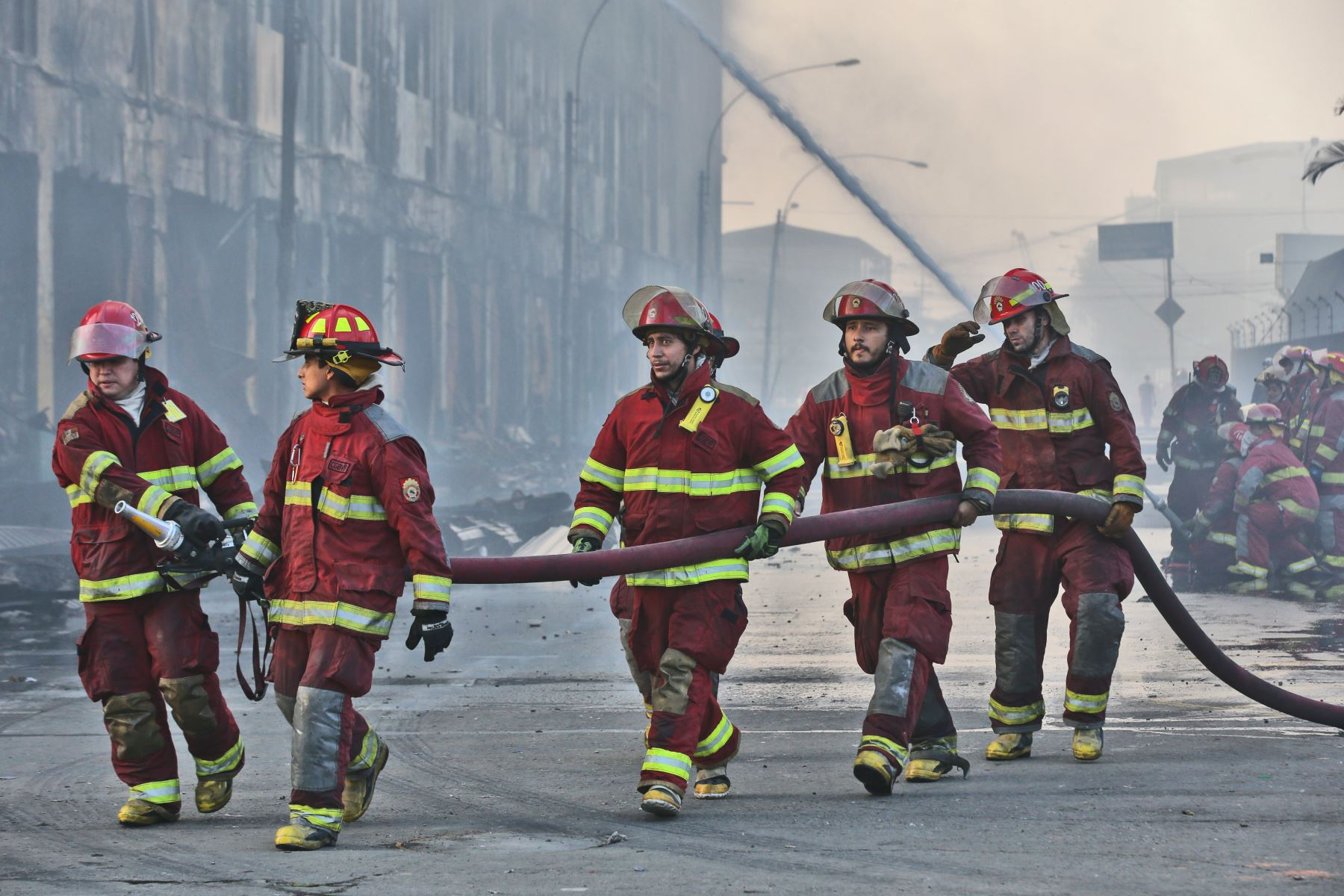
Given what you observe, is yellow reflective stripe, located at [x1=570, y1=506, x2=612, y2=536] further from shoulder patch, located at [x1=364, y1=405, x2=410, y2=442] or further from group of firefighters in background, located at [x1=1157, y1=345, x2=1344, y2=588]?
group of firefighters in background, located at [x1=1157, y1=345, x2=1344, y2=588]

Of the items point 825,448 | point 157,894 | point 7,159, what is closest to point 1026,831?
point 825,448

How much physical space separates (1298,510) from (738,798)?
848cm

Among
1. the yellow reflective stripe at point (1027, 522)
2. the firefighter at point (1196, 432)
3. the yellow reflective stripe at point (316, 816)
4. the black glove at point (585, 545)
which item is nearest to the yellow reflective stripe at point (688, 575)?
the black glove at point (585, 545)

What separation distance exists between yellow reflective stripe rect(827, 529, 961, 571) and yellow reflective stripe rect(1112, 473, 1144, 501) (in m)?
0.88

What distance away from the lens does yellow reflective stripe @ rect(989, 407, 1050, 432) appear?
7.09 meters

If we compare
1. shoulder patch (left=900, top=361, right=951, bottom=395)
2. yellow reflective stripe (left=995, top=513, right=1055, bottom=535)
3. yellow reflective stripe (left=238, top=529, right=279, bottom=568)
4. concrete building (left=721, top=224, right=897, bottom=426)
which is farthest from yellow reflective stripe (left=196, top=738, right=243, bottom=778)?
concrete building (left=721, top=224, right=897, bottom=426)

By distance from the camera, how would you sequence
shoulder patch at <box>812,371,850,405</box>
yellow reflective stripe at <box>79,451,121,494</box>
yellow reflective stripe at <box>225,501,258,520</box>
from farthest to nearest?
shoulder patch at <box>812,371,850,405</box>, yellow reflective stripe at <box>225,501,258,520</box>, yellow reflective stripe at <box>79,451,121,494</box>

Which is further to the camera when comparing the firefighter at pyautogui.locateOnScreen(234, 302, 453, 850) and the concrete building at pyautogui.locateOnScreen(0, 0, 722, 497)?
the concrete building at pyautogui.locateOnScreen(0, 0, 722, 497)

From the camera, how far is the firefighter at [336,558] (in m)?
5.22

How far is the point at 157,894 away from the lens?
452 cm

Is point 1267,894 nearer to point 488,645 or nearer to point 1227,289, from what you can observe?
point 488,645

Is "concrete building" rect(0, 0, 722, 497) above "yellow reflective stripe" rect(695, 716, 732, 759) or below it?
above

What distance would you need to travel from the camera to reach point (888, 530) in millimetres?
6250

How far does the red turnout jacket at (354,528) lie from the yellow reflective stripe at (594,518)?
82 centimetres
